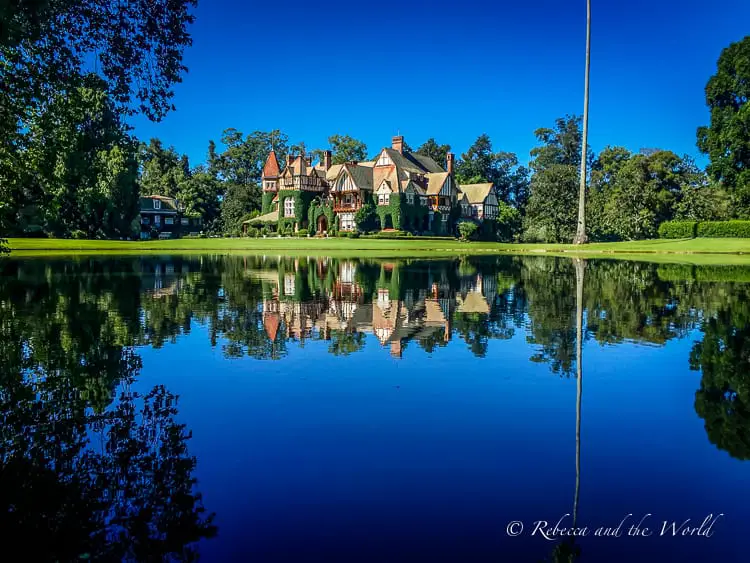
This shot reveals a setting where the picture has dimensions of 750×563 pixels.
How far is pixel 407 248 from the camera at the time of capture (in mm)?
61562

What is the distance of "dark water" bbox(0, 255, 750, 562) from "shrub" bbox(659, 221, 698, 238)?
168 feet

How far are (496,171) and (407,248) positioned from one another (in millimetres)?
53417

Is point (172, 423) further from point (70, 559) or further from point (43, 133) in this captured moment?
point (43, 133)

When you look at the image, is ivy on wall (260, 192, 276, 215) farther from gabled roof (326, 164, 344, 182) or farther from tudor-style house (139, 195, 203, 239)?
tudor-style house (139, 195, 203, 239)

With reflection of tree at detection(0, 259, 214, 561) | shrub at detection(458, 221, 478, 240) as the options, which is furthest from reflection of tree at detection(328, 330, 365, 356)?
shrub at detection(458, 221, 478, 240)

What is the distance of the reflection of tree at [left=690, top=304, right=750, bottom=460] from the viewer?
Result: 6777 millimetres

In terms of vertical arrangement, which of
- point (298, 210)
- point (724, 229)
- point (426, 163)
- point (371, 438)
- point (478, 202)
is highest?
point (426, 163)

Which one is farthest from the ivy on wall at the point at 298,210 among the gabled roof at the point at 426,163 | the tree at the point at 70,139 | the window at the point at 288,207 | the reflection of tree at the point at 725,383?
the reflection of tree at the point at 725,383

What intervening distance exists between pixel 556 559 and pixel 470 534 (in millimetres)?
606

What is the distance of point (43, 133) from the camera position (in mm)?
12188

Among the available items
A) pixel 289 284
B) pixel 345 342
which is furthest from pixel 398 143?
pixel 345 342

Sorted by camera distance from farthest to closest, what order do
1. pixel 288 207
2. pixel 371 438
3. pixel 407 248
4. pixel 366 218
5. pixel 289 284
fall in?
1. pixel 288 207
2. pixel 366 218
3. pixel 407 248
4. pixel 289 284
5. pixel 371 438

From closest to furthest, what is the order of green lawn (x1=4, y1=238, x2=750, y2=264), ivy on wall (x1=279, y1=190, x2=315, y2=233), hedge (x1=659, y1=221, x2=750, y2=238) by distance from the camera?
green lawn (x1=4, y1=238, x2=750, y2=264) < hedge (x1=659, y1=221, x2=750, y2=238) < ivy on wall (x1=279, y1=190, x2=315, y2=233)

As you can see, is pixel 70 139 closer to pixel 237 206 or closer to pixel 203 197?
pixel 237 206
